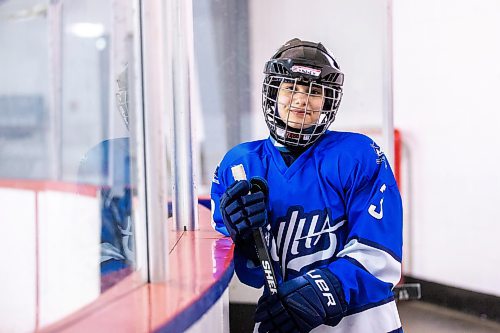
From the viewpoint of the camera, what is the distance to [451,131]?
3.13 m

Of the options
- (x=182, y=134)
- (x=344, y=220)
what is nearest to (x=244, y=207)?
(x=344, y=220)

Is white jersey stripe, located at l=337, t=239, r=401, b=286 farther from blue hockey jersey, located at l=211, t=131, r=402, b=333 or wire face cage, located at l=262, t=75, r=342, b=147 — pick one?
wire face cage, located at l=262, t=75, r=342, b=147

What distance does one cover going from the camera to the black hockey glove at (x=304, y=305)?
1064mm

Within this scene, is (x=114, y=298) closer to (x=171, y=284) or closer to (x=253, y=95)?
(x=171, y=284)

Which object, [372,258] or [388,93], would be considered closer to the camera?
[372,258]

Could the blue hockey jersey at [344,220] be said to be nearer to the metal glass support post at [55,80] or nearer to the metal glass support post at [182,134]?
the metal glass support post at [182,134]

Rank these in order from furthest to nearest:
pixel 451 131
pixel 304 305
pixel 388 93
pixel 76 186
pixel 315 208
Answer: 1. pixel 451 131
2. pixel 388 93
3. pixel 76 186
4. pixel 315 208
5. pixel 304 305

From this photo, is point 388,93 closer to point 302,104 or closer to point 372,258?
point 302,104

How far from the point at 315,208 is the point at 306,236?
6 centimetres

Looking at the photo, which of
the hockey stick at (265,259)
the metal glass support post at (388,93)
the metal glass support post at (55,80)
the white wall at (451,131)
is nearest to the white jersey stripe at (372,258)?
the hockey stick at (265,259)

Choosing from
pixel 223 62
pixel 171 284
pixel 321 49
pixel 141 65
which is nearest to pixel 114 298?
pixel 171 284

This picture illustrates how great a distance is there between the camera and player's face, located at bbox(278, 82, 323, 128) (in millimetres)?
1210

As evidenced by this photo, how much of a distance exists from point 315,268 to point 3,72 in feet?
2.60

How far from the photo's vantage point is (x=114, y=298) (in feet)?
2.78
